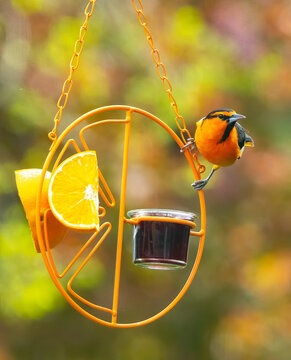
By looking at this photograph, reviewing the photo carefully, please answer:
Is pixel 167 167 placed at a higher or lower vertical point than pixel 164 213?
higher

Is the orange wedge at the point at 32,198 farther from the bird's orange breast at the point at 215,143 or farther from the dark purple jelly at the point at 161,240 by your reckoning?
the bird's orange breast at the point at 215,143

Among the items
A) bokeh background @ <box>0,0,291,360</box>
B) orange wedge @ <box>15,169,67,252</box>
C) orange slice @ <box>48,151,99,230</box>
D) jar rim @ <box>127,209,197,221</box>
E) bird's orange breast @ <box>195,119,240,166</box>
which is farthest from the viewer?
bokeh background @ <box>0,0,291,360</box>

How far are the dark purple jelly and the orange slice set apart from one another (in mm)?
Answer: 269

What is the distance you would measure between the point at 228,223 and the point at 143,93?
240 cm

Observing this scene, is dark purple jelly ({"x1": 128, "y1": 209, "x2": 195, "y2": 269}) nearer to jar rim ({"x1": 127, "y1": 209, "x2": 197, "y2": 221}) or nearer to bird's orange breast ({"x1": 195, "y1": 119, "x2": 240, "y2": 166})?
jar rim ({"x1": 127, "y1": 209, "x2": 197, "y2": 221})

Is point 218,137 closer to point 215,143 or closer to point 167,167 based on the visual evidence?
point 215,143

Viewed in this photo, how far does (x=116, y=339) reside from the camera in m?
7.70

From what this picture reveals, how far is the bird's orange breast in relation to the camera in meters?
3.24

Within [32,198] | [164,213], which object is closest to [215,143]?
[164,213]

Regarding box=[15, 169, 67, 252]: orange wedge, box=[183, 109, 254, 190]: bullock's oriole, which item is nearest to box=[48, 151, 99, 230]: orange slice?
box=[15, 169, 67, 252]: orange wedge

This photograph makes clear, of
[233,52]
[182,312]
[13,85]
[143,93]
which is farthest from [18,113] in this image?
[182,312]

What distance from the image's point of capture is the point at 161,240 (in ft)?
9.41

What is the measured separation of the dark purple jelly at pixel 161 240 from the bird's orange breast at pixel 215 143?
1.60 feet

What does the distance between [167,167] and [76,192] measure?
15.9 feet
